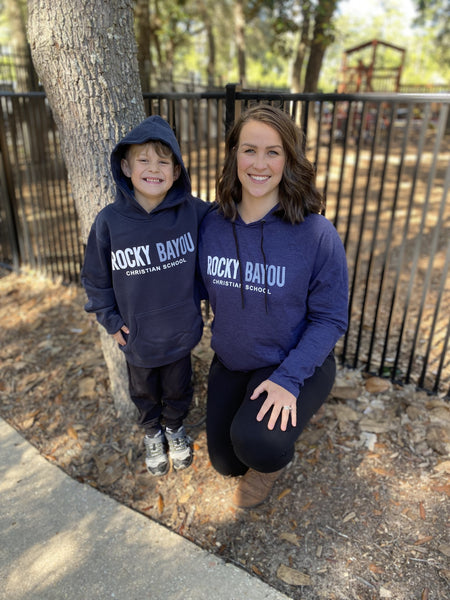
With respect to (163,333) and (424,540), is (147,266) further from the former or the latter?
(424,540)

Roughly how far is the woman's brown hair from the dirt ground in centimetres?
137

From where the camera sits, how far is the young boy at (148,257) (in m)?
2.21

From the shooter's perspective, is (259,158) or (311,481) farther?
(311,481)

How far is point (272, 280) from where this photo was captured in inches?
86.9

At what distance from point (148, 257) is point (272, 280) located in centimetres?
58

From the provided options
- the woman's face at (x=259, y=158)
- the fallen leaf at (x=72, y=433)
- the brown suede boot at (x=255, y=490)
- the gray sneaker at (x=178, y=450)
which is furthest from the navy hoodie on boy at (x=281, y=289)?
the fallen leaf at (x=72, y=433)

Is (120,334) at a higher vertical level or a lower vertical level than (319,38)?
lower

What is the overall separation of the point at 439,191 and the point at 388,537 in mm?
8793

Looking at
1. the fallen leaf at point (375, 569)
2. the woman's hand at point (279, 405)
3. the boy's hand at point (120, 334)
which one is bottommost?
the fallen leaf at point (375, 569)

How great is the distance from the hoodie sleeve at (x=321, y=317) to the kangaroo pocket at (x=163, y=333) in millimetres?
509

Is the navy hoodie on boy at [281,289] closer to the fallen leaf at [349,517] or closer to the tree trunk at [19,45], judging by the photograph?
the fallen leaf at [349,517]

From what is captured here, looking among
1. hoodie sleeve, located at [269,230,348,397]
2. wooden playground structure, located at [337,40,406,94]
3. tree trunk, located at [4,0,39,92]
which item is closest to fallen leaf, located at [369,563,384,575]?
hoodie sleeve, located at [269,230,348,397]

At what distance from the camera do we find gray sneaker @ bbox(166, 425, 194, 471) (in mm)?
2646

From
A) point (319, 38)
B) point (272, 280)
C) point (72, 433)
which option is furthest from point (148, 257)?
point (319, 38)
